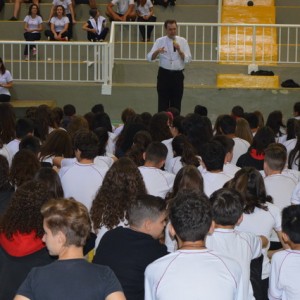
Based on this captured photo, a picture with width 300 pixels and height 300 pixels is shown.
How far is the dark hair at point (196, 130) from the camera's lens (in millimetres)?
9977

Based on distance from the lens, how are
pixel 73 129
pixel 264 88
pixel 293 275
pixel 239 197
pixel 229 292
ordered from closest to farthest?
pixel 229 292 < pixel 293 275 < pixel 239 197 < pixel 73 129 < pixel 264 88

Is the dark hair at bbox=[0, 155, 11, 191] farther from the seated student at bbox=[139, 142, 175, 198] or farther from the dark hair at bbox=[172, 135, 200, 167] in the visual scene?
the dark hair at bbox=[172, 135, 200, 167]

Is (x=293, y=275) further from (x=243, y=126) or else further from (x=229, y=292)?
(x=243, y=126)

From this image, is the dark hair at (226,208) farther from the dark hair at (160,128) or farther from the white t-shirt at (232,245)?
the dark hair at (160,128)

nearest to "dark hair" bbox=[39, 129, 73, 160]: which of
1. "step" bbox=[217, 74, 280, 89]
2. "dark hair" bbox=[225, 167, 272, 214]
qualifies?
"dark hair" bbox=[225, 167, 272, 214]

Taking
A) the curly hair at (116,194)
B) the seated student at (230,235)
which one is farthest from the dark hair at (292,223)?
the curly hair at (116,194)

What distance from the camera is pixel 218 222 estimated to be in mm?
5621

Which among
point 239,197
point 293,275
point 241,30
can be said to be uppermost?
point 241,30

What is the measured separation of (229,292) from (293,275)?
2.77 ft

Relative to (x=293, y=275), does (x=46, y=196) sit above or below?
above

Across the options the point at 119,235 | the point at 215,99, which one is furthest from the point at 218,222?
the point at 215,99

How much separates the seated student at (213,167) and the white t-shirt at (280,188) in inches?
13.9

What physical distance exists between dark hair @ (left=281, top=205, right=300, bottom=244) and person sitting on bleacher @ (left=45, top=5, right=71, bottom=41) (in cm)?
1390

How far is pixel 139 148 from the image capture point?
9.01m
